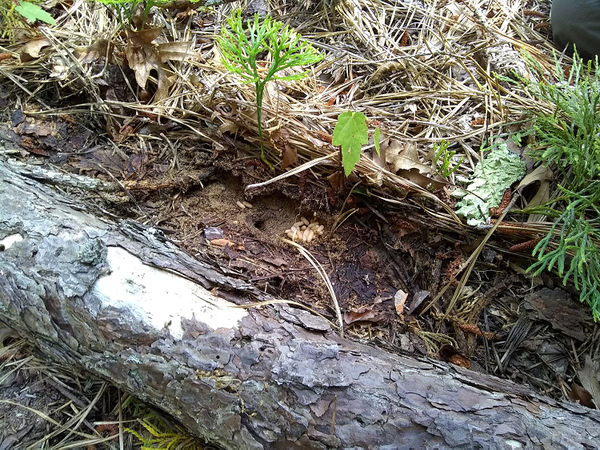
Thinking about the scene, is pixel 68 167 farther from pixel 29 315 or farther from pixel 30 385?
pixel 30 385

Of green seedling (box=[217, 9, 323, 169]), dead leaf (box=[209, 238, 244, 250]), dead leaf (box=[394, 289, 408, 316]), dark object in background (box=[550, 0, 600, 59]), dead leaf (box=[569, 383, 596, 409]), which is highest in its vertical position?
dark object in background (box=[550, 0, 600, 59])

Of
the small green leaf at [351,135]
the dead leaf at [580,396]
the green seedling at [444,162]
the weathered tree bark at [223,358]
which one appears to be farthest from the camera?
the green seedling at [444,162]

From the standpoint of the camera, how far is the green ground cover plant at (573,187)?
1677mm

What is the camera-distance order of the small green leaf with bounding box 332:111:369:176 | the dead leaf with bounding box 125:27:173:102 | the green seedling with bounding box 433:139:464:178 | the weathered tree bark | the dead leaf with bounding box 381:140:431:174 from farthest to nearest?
1. the dead leaf with bounding box 125:27:173:102
2. the dead leaf with bounding box 381:140:431:174
3. the green seedling with bounding box 433:139:464:178
4. the small green leaf with bounding box 332:111:369:176
5. the weathered tree bark

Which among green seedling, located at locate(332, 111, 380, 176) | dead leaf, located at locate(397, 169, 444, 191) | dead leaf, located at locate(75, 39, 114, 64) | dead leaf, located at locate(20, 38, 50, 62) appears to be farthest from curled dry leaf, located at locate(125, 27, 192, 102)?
dead leaf, located at locate(397, 169, 444, 191)

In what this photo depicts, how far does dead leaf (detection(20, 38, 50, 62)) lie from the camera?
2.25 meters

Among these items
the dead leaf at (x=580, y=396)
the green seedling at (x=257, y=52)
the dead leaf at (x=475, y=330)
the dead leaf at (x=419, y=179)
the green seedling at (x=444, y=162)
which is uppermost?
the green seedling at (x=257, y=52)

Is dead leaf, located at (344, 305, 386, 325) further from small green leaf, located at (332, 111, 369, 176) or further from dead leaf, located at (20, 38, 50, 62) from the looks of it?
dead leaf, located at (20, 38, 50, 62)

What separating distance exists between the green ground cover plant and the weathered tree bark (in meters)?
0.62

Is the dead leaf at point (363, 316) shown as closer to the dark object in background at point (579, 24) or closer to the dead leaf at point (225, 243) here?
the dead leaf at point (225, 243)

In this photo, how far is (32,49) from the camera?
7.43 feet

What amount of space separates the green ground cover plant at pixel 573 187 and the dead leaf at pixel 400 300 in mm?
547

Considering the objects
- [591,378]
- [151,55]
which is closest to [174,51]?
[151,55]

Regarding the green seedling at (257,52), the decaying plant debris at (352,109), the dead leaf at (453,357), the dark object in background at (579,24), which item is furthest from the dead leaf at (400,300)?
the dark object in background at (579,24)
